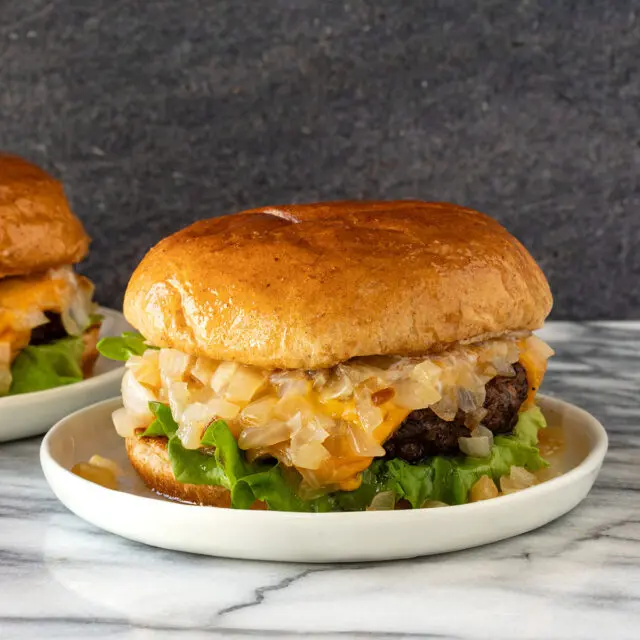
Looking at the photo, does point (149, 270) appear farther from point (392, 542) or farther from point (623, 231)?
point (623, 231)

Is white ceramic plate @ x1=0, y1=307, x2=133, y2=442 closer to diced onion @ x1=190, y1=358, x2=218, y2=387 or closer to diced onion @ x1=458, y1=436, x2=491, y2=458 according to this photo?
diced onion @ x1=190, y1=358, x2=218, y2=387

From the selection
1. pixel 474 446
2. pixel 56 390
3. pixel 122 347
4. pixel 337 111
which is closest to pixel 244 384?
pixel 474 446

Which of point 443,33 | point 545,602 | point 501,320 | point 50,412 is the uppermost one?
point 443,33

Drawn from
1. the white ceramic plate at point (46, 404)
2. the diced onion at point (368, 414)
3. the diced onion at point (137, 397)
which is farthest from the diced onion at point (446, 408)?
the white ceramic plate at point (46, 404)

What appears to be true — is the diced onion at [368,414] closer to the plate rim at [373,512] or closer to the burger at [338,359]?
the burger at [338,359]

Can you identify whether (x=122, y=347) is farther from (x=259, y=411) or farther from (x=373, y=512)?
(x=373, y=512)

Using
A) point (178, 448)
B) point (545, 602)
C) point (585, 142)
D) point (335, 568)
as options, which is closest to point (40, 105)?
point (585, 142)
